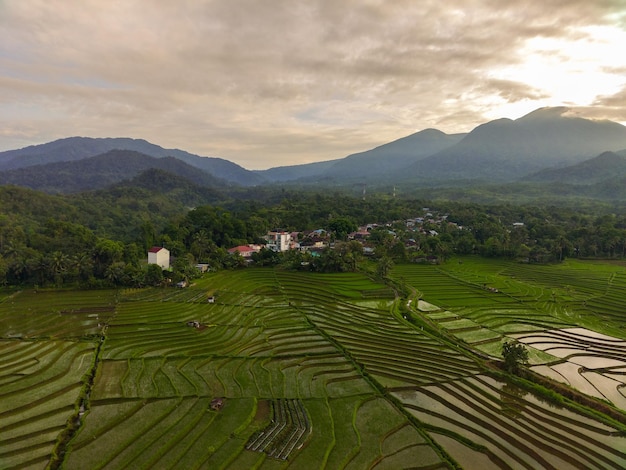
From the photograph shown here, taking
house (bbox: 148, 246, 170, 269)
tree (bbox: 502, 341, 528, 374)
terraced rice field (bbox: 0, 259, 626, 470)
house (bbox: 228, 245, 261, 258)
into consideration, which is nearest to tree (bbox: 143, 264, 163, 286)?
house (bbox: 148, 246, 170, 269)

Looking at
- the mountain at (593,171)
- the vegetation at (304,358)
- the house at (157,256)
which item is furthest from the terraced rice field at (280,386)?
the mountain at (593,171)

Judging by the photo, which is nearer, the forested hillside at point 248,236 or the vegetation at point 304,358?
the vegetation at point 304,358

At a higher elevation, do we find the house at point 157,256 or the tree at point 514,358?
the house at point 157,256

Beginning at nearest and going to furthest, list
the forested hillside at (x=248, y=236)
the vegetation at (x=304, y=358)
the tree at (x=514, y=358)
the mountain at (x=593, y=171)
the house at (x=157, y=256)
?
1. the vegetation at (x=304, y=358)
2. the tree at (x=514, y=358)
3. the forested hillside at (x=248, y=236)
4. the house at (x=157, y=256)
5. the mountain at (x=593, y=171)

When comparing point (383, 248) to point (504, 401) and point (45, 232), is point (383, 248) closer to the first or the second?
point (504, 401)

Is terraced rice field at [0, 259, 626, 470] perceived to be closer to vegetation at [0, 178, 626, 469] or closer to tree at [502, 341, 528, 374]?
vegetation at [0, 178, 626, 469]

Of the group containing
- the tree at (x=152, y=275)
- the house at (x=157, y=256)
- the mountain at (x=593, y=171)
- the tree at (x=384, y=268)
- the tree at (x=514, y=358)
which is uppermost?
the mountain at (x=593, y=171)

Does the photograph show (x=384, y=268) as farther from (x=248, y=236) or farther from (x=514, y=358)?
(x=248, y=236)

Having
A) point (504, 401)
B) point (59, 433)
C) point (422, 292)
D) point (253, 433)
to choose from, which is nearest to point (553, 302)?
point (422, 292)

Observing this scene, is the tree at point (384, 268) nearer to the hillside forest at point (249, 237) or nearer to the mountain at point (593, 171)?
the hillside forest at point (249, 237)
